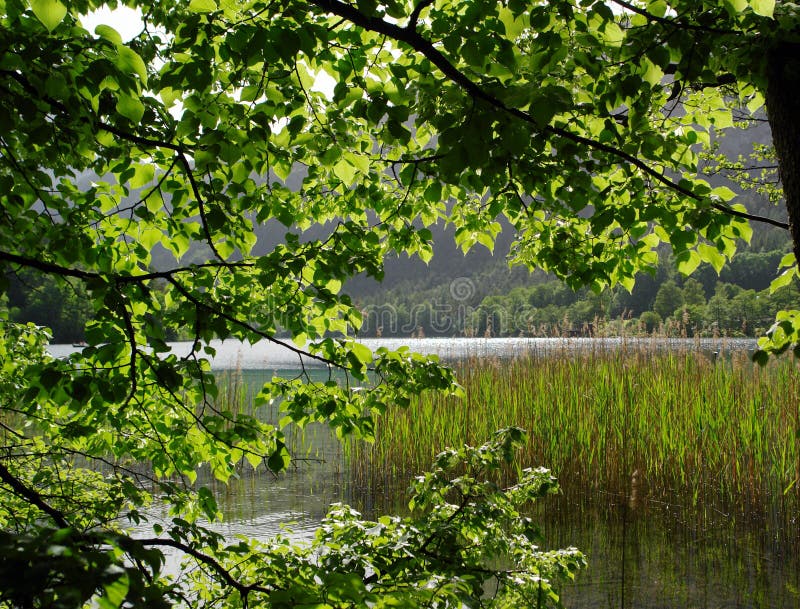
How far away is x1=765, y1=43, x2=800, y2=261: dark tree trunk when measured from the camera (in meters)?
1.66

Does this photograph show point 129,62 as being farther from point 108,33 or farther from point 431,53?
point 431,53

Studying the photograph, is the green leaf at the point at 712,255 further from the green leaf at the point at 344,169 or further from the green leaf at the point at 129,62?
the green leaf at the point at 129,62

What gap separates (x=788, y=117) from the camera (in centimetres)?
169

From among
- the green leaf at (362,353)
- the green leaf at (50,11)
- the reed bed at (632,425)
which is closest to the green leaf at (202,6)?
the green leaf at (50,11)

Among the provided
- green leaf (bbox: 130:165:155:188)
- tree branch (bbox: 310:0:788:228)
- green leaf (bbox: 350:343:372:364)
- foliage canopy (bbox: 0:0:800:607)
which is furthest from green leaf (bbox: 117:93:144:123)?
green leaf (bbox: 350:343:372:364)

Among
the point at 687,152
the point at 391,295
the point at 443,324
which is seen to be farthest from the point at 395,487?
the point at 391,295

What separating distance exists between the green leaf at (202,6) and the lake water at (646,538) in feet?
10.7

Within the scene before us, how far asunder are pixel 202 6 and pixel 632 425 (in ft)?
20.8

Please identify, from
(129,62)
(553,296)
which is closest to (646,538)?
(129,62)

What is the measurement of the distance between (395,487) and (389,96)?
6384 millimetres

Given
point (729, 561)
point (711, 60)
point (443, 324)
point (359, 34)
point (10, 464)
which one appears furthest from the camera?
point (443, 324)

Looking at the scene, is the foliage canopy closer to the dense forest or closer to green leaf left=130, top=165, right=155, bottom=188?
green leaf left=130, top=165, right=155, bottom=188

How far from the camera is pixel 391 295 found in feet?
408

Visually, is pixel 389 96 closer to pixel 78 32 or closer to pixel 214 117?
pixel 214 117
